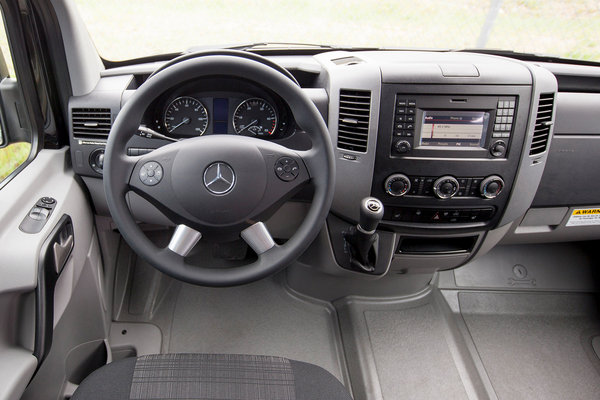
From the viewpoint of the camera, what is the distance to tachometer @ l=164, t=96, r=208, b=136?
1.27 m

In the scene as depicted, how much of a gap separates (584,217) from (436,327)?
77 cm

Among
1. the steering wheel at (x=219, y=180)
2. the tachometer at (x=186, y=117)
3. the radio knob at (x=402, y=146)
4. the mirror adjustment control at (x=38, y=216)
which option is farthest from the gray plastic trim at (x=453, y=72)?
the mirror adjustment control at (x=38, y=216)

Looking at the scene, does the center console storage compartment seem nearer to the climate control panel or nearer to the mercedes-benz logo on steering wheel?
the climate control panel

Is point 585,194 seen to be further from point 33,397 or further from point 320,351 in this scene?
point 33,397

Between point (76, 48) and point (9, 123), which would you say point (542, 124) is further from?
point (9, 123)

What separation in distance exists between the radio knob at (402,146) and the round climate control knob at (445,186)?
0.50ft

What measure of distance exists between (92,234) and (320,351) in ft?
3.43

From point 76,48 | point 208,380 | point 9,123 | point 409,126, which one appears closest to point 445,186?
point 409,126

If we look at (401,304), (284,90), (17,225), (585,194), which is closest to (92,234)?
(17,225)

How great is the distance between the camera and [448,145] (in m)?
1.35

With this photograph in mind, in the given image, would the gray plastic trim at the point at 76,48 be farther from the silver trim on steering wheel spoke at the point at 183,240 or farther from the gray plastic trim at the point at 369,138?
the gray plastic trim at the point at 369,138

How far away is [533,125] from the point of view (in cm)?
134

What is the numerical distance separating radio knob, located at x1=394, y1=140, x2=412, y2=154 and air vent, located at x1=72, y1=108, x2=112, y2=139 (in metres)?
0.92

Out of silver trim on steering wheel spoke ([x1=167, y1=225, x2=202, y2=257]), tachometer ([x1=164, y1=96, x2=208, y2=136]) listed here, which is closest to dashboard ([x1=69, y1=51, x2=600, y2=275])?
tachometer ([x1=164, y1=96, x2=208, y2=136])
